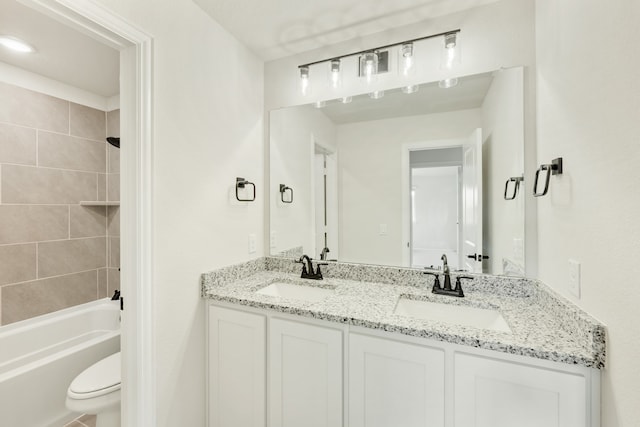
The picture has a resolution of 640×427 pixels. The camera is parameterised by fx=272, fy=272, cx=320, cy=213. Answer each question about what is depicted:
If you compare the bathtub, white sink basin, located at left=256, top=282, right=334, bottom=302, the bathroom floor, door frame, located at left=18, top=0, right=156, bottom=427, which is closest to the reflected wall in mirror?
white sink basin, located at left=256, top=282, right=334, bottom=302

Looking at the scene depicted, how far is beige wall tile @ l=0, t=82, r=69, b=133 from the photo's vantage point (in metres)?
1.99

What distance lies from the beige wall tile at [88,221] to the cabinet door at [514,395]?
3.01 metres

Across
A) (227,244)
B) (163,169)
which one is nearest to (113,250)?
(227,244)

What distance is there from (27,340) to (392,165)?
2919mm

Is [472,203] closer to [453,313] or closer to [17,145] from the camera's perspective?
[453,313]

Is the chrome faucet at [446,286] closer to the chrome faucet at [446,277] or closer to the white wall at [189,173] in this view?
the chrome faucet at [446,277]

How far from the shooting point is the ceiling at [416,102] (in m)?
1.51

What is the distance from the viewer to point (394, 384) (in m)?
1.11

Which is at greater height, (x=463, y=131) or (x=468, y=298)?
(x=463, y=131)

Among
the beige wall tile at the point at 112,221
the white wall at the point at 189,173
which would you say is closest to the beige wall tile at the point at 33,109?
the beige wall tile at the point at 112,221

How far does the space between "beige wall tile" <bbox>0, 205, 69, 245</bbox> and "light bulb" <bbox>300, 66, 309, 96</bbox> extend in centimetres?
224

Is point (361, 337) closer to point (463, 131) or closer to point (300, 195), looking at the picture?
point (300, 195)

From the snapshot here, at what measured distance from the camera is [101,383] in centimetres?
148

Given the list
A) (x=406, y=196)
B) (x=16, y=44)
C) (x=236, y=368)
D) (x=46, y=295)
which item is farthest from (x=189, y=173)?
(x=46, y=295)
